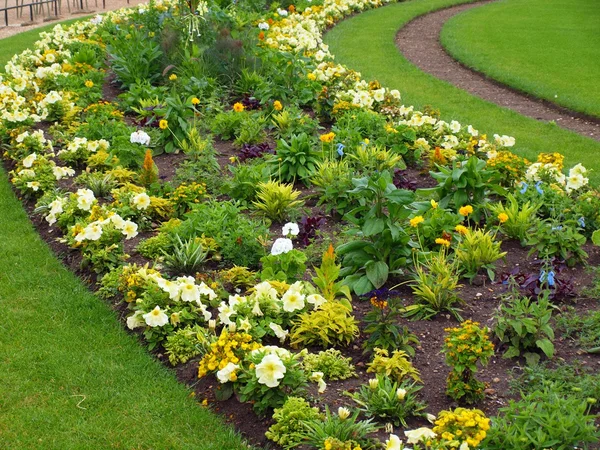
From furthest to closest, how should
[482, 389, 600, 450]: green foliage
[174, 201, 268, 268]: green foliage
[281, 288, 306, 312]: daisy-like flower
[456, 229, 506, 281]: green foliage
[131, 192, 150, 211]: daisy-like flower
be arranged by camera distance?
1. [131, 192, 150, 211]: daisy-like flower
2. [174, 201, 268, 268]: green foliage
3. [456, 229, 506, 281]: green foliage
4. [281, 288, 306, 312]: daisy-like flower
5. [482, 389, 600, 450]: green foliage

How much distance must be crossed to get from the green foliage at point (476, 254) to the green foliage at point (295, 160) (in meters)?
2.00

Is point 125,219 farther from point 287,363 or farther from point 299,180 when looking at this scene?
point 287,363

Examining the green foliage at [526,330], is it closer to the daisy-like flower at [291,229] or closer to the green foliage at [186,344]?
the daisy-like flower at [291,229]

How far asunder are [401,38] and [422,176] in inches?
335

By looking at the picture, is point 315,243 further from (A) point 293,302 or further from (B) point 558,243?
(B) point 558,243

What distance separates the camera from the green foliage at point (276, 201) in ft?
21.6

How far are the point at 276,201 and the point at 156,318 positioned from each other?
74.4 inches

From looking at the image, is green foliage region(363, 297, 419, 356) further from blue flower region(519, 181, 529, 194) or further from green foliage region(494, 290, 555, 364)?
blue flower region(519, 181, 529, 194)

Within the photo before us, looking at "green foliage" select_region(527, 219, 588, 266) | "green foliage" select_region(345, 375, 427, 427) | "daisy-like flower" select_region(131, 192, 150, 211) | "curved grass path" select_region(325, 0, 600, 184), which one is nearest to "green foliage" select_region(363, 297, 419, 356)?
"green foliage" select_region(345, 375, 427, 427)

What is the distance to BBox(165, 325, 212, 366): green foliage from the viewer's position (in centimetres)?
488

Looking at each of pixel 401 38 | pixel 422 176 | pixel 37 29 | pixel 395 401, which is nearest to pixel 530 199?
pixel 422 176

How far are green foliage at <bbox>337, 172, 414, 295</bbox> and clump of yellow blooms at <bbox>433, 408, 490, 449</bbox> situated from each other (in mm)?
1659

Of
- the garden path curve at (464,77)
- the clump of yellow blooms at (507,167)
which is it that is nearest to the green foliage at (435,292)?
the clump of yellow blooms at (507,167)

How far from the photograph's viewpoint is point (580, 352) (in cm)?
475
